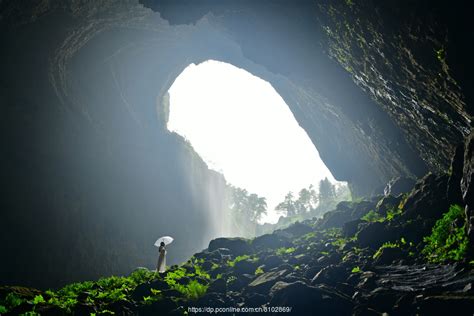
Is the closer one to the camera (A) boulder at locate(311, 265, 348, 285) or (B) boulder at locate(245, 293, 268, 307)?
(B) boulder at locate(245, 293, 268, 307)

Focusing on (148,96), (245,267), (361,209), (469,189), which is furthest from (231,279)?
(148,96)

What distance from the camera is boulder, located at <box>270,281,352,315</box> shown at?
24.4ft

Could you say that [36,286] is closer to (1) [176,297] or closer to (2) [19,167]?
(2) [19,167]

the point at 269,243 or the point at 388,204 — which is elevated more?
the point at 388,204

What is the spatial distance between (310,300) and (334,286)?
5.81ft

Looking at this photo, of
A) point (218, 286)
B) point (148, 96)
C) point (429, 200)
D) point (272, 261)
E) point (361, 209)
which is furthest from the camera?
point (148, 96)

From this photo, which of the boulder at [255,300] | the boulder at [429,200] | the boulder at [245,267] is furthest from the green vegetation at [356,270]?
the boulder at [245,267]

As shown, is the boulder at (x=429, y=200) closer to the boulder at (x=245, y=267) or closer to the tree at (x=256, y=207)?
the boulder at (x=245, y=267)

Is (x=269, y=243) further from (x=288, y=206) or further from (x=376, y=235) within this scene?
(x=288, y=206)

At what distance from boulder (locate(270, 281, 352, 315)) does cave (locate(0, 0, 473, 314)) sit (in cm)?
455

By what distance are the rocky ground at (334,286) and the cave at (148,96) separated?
2659 mm

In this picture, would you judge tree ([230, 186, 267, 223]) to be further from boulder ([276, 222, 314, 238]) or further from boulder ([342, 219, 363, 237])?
boulder ([342, 219, 363, 237])

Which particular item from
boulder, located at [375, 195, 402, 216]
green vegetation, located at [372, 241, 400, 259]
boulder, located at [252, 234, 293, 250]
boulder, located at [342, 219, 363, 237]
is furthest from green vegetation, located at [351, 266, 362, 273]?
boulder, located at [252, 234, 293, 250]

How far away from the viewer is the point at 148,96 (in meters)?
37.4
